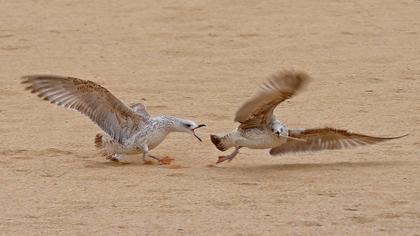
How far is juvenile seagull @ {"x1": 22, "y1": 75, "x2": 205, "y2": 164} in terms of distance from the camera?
8922mm

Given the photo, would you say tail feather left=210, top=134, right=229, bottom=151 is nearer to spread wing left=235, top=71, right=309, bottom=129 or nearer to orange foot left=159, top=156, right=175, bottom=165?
spread wing left=235, top=71, right=309, bottom=129

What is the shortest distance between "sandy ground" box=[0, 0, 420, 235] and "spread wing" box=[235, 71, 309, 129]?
13.7 inches

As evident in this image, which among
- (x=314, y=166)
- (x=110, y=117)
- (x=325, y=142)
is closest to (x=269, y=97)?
(x=314, y=166)

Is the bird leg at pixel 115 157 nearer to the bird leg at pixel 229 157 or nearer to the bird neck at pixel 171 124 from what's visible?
the bird neck at pixel 171 124

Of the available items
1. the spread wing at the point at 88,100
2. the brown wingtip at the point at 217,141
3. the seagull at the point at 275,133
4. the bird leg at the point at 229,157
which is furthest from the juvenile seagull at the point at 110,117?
the seagull at the point at 275,133

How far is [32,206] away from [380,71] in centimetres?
538

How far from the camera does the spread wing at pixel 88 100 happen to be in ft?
29.2

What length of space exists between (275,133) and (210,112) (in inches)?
73.8

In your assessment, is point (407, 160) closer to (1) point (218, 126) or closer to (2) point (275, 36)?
(1) point (218, 126)

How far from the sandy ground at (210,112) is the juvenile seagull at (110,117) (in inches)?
6.9

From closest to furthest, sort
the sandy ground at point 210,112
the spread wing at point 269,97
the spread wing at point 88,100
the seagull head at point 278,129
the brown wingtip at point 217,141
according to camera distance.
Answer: the sandy ground at point 210,112 < the spread wing at point 269,97 < the seagull head at point 278,129 < the spread wing at point 88,100 < the brown wingtip at point 217,141

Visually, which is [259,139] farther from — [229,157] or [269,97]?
[269,97]

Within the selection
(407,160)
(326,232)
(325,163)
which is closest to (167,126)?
(325,163)

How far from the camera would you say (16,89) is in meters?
11.2
